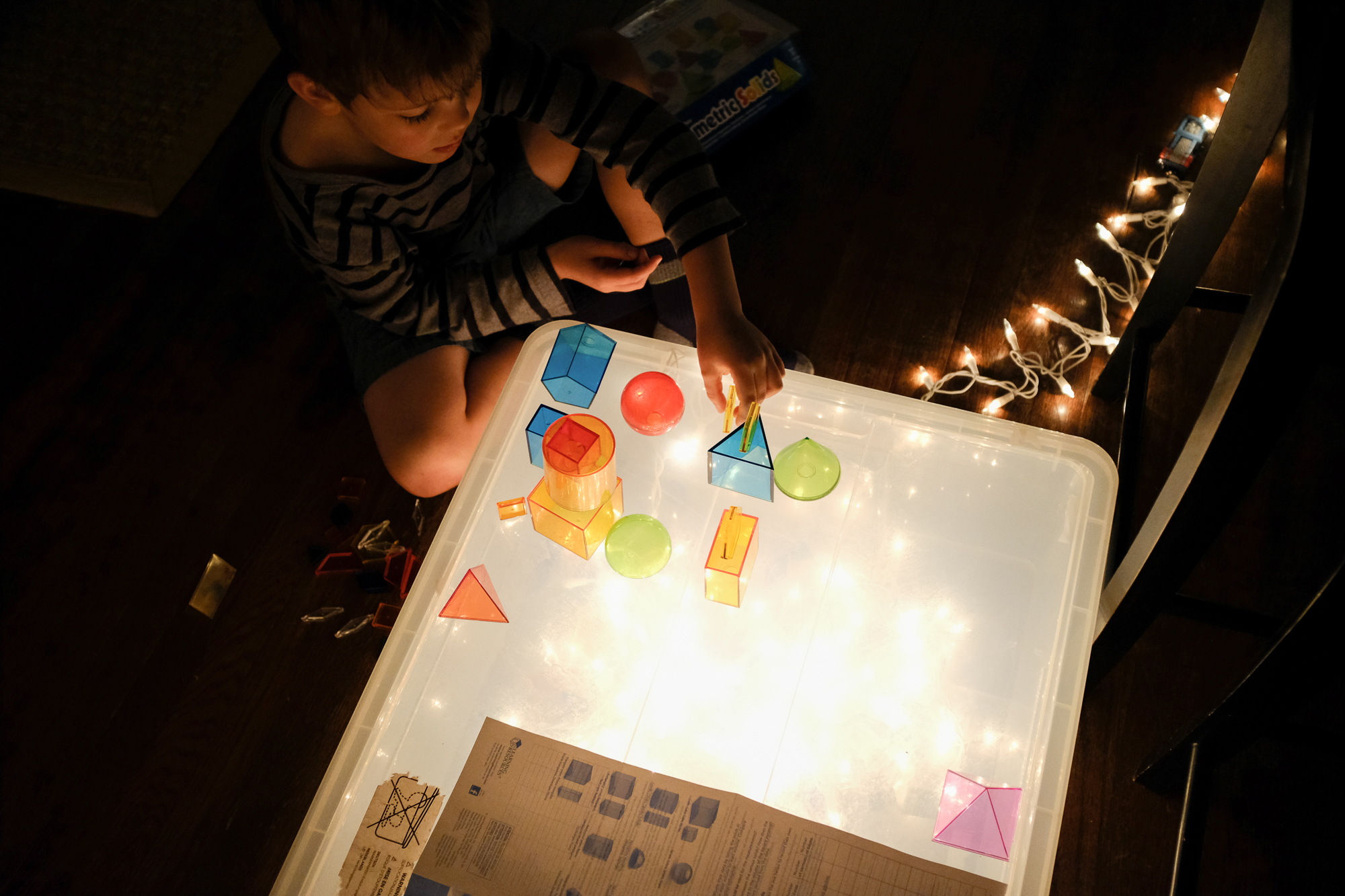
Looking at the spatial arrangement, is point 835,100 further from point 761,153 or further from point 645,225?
point 645,225

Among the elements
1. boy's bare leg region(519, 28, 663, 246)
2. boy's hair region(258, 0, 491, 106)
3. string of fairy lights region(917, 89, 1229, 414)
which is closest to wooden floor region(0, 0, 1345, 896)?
string of fairy lights region(917, 89, 1229, 414)

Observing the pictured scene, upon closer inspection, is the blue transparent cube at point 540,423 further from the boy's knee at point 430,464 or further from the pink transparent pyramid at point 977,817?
the pink transparent pyramid at point 977,817

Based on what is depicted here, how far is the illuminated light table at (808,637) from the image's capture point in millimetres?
709

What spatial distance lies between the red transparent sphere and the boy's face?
12.3 inches

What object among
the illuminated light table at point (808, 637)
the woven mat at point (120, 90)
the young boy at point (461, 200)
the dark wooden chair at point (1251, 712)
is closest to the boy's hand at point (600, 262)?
the young boy at point (461, 200)

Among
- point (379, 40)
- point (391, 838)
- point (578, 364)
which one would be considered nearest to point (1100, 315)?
point (578, 364)

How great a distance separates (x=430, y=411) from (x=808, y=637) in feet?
1.91

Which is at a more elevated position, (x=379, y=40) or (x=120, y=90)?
(x=379, y=40)

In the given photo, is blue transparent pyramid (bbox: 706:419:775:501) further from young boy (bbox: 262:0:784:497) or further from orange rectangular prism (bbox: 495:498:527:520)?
orange rectangular prism (bbox: 495:498:527:520)

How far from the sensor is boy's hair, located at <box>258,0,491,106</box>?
701 millimetres

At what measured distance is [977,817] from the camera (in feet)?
2.25

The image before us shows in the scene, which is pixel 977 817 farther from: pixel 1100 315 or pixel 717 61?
pixel 717 61

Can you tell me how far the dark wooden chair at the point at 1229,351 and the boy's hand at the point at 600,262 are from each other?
61 centimetres

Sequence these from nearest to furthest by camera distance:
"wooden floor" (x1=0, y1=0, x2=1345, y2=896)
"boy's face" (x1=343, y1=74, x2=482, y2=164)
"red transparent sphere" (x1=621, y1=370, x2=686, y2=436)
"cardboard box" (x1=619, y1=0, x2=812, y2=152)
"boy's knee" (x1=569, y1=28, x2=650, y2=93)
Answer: "boy's face" (x1=343, y1=74, x2=482, y2=164) < "red transparent sphere" (x1=621, y1=370, x2=686, y2=436) < "wooden floor" (x1=0, y1=0, x2=1345, y2=896) < "boy's knee" (x1=569, y1=28, x2=650, y2=93) < "cardboard box" (x1=619, y1=0, x2=812, y2=152)
